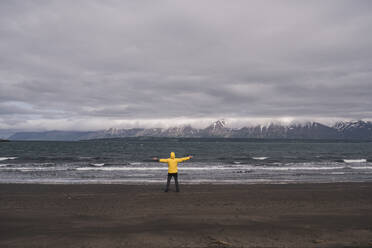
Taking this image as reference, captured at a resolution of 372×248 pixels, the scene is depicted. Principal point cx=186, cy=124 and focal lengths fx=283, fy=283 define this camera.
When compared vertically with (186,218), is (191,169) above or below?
below

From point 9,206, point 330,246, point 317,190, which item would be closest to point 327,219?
point 330,246

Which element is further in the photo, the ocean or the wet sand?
the ocean

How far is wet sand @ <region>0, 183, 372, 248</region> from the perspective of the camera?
23.7 feet

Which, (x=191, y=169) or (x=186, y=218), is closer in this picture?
(x=186, y=218)

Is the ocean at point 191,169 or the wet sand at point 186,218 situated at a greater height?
the wet sand at point 186,218

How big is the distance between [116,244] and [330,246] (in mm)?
5188

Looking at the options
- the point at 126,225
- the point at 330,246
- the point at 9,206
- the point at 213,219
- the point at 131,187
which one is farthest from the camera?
the point at 131,187

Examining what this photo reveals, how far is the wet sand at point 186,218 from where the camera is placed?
723 centimetres

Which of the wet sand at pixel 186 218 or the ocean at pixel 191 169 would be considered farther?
the ocean at pixel 191 169

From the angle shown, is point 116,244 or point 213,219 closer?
point 116,244

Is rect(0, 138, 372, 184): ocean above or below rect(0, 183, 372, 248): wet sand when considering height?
below

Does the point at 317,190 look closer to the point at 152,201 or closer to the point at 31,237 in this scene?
the point at 152,201

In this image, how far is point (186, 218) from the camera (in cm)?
930

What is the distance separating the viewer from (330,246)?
6805 mm
